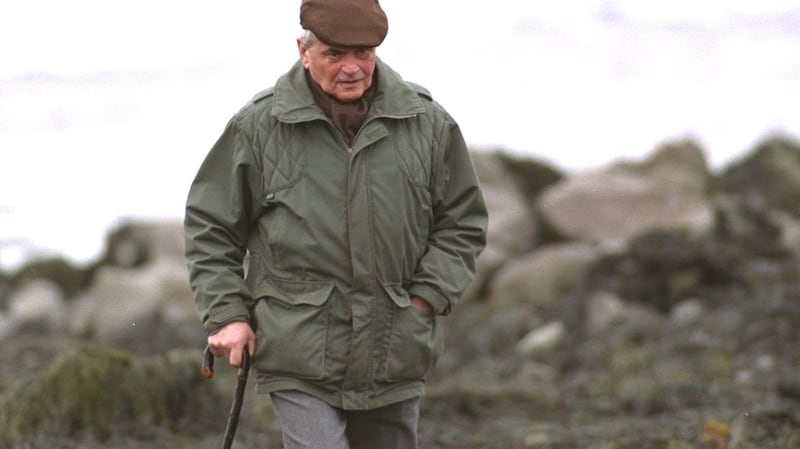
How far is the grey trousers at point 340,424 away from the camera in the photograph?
4.79 meters

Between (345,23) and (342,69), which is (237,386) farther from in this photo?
(345,23)

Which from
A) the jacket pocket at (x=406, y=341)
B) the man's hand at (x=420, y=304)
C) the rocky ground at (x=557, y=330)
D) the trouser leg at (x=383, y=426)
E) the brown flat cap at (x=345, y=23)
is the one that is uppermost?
the brown flat cap at (x=345, y=23)

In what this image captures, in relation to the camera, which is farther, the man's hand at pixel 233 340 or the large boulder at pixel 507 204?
the large boulder at pixel 507 204

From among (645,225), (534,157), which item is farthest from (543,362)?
(534,157)

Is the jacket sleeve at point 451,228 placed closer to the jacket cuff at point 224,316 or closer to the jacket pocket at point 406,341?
the jacket pocket at point 406,341

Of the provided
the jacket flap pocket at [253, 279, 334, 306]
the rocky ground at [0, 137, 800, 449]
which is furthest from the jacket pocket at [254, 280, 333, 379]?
the rocky ground at [0, 137, 800, 449]

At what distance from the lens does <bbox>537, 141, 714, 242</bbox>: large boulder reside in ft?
55.1

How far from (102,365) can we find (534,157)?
12295 mm

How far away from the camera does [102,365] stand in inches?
320

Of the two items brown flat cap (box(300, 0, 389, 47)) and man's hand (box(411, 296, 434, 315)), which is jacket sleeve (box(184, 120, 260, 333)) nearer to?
brown flat cap (box(300, 0, 389, 47))

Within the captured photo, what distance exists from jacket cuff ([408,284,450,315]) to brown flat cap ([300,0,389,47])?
31.2 inches

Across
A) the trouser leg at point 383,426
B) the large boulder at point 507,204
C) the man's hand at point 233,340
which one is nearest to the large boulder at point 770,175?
the large boulder at point 507,204

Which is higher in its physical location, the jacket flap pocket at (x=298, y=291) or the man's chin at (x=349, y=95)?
the man's chin at (x=349, y=95)

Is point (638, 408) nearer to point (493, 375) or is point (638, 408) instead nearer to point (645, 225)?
point (493, 375)
